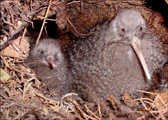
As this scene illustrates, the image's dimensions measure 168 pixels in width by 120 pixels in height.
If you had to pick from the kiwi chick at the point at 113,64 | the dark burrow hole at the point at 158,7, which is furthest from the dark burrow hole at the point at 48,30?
the dark burrow hole at the point at 158,7

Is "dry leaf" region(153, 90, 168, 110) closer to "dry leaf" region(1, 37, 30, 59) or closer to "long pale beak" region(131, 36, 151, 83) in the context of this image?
"long pale beak" region(131, 36, 151, 83)

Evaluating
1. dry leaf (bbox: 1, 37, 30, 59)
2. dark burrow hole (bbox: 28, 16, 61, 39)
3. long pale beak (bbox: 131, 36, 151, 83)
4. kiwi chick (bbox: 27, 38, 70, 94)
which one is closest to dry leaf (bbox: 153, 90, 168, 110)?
long pale beak (bbox: 131, 36, 151, 83)

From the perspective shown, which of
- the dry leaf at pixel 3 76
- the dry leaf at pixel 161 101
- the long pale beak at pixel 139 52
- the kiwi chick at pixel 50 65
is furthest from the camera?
the kiwi chick at pixel 50 65

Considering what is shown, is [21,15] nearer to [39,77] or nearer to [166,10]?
[39,77]

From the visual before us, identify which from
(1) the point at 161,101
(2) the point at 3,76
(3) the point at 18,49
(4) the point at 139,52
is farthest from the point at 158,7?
(2) the point at 3,76

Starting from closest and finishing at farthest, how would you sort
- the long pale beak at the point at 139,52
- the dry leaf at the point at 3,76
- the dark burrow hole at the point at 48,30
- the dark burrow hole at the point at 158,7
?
the dry leaf at the point at 3,76 → the long pale beak at the point at 139,52 → the dark burrow hole at the point at 48,30 → the dark burrow hole at the point at 158,7

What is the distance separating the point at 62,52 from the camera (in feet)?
13.2

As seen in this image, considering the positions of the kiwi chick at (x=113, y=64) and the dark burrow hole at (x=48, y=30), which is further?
the dark burrow hole at (x=48, y=30)

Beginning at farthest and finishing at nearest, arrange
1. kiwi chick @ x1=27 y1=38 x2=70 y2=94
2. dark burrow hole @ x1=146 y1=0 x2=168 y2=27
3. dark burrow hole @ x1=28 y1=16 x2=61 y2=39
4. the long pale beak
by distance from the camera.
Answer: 1. dark burrow hole @ x1=146 y1=0 x2=168 y2=27
2. dark burrow hole @ x1=28 y1=16 x2=61 y2=39
3. kiwi chick @ x1=27 y1=38 x2=70 y2=94
4. the long pale beak

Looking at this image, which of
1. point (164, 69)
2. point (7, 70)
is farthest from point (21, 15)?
point (164, 69)

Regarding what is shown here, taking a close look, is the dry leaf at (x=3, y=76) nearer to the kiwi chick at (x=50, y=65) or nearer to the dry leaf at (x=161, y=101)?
the kiwi chick at (x=50, y=65)

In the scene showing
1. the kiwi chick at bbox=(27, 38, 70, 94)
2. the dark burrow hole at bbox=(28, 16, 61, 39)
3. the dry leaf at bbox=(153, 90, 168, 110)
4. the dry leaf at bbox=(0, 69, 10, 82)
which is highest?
the dry leaf at bbox=(0, 69, 10, 82)

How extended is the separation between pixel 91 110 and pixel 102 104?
12 cm

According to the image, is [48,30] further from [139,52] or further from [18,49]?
[139,52]
